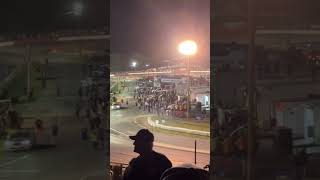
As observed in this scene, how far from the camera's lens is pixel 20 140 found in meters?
3.11

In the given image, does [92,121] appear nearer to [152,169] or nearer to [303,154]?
[152,169]

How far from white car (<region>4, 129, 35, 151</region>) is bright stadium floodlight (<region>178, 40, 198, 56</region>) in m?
1.07

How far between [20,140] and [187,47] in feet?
3.97

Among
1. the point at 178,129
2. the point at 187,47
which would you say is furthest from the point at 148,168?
the point at 187,47

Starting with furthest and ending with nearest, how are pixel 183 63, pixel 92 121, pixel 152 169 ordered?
pixel 92 121, pixel 183 63, pixel 152 169

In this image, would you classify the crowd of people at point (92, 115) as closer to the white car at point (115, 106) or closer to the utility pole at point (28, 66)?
the white car at point (115, 106)

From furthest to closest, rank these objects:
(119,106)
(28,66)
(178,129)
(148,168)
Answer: (28,66), (119,106), (178,129), (148,168)

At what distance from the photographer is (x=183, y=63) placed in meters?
2.73

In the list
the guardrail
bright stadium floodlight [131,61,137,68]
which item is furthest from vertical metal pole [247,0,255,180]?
bright stadium floodlight [131,61,137,68]

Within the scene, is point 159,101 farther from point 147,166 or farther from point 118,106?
point 147,166

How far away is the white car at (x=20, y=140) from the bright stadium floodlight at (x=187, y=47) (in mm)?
1074

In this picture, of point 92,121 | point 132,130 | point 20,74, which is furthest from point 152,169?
point 20,74

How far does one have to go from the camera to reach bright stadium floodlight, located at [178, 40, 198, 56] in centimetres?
276

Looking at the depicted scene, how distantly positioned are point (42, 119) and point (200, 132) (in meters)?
0.99
